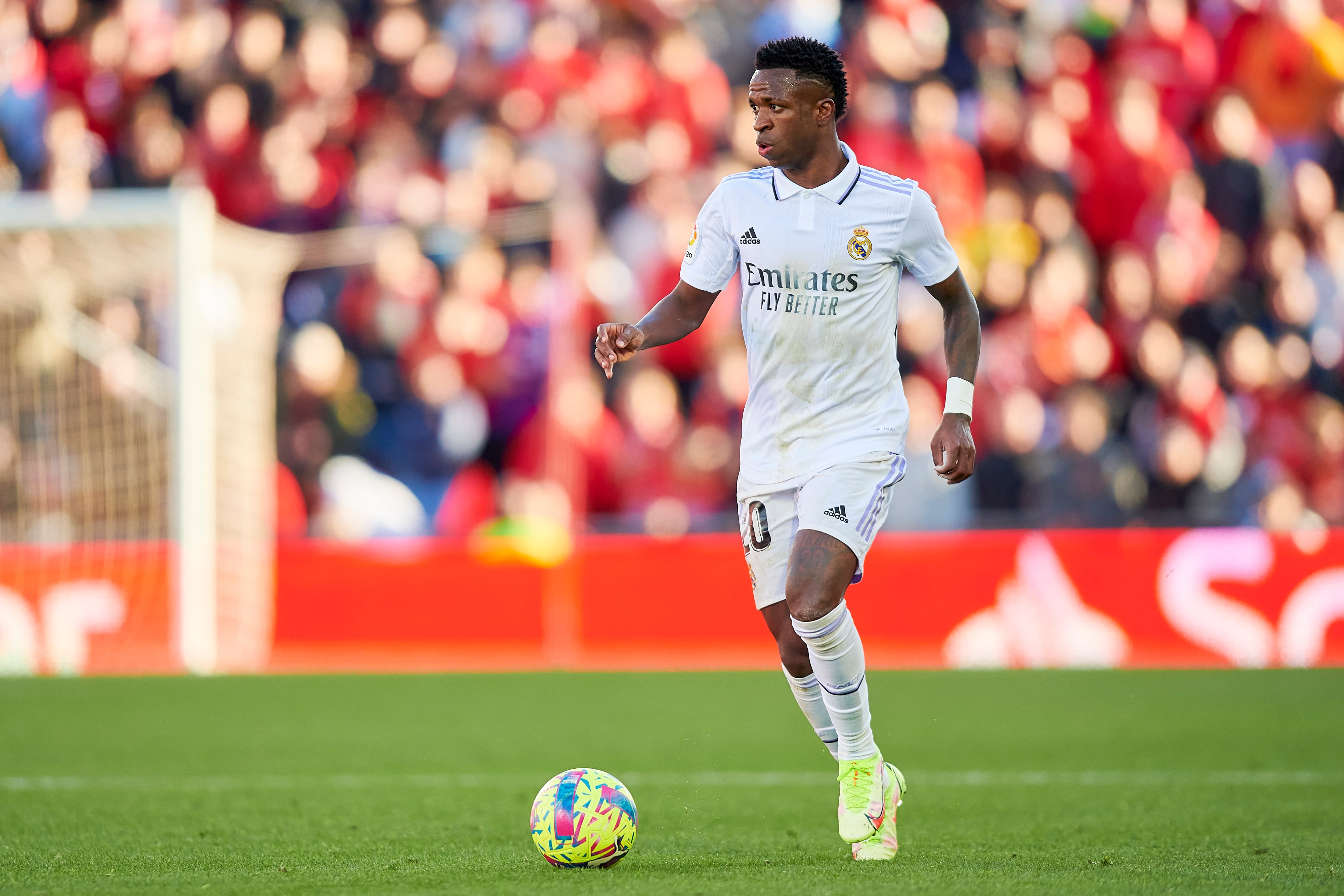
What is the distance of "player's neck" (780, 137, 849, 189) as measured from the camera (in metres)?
5.02

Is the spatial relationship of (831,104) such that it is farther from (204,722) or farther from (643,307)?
(643,307)

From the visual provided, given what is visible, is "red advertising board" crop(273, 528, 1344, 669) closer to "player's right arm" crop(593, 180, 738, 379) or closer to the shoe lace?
"player's right arm" crop(593, 180, 738, 379)

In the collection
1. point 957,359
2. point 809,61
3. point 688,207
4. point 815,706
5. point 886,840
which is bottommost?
point 886,840

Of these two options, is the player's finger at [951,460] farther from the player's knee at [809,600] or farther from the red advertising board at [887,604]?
the red advertising board at [887,604]

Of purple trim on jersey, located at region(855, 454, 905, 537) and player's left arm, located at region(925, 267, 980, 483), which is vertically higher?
player's left arm, located at region(925, 267, 980, 483)

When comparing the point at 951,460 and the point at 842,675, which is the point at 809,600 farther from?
the point at 951,460

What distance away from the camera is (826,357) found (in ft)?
16.4

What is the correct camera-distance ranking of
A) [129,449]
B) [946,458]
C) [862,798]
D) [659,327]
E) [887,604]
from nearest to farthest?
[946,458] → [862,798] → [659,327] → [887,604] → [129,449]

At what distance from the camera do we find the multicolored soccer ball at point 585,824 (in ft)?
15.2

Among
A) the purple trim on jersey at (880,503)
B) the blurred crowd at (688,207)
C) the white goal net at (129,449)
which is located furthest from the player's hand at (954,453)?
the white goal net at (129,449)

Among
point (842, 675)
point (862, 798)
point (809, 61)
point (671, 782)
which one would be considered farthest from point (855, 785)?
point (671, 782)

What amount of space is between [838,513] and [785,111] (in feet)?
3.83

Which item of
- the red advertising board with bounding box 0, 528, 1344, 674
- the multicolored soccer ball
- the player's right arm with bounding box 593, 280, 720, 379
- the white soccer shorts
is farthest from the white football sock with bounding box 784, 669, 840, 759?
the red advertising board with bounding box 0, 528, 1344, 674

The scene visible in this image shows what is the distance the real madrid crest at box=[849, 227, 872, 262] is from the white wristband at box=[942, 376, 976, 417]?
43 centimetres
